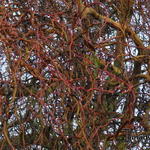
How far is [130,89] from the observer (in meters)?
3.89

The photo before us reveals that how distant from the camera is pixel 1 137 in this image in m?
4.12

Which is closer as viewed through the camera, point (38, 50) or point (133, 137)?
point (38, 50)

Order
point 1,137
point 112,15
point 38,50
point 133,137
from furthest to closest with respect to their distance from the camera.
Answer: point 112,15 → point 133,137 → point 1,137 → point 38,50

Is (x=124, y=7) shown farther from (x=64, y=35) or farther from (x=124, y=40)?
(x=64, y=35)

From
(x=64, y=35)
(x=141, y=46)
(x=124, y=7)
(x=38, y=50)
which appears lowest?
(x=38, y=50)

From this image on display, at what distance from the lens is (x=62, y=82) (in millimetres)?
3797

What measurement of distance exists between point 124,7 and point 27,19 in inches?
49.5

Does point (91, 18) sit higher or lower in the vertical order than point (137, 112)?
higher

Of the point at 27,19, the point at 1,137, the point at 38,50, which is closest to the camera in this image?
the point at 38,50

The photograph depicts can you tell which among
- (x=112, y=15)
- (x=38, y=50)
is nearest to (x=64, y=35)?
(x=38, y=50)

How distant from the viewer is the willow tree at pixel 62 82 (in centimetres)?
374

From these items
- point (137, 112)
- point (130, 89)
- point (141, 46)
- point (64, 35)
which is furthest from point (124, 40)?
point (130, 89)

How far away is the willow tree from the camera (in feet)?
12.3

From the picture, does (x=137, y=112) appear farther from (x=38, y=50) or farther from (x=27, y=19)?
(x=38, y=50)
